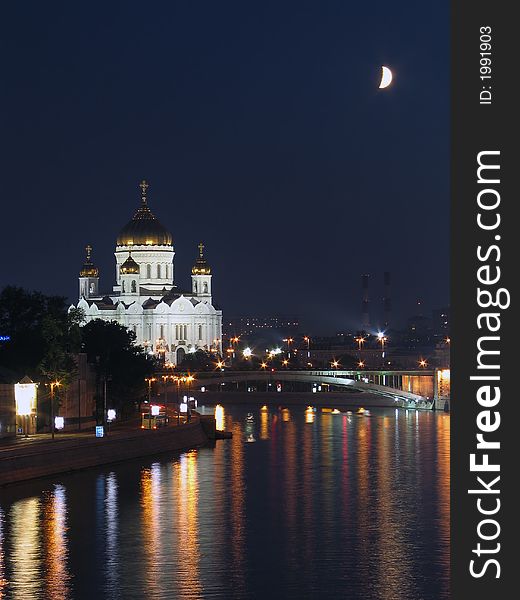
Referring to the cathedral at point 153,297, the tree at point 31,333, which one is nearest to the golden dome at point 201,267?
the cathedral at point 153,297

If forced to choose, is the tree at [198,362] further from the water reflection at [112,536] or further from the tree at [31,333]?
the water reflection at [112,536]

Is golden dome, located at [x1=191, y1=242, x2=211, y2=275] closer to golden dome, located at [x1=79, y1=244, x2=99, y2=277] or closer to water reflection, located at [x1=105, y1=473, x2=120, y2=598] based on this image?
golden dome, located at [x1=79, y1=244, x2=99, y2=277]

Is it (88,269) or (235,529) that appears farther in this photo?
(88,269)

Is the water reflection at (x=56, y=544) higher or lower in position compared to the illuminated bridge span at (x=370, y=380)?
lower

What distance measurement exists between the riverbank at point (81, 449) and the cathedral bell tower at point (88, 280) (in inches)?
3557

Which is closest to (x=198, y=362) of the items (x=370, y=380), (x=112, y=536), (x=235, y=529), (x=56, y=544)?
(x=370, y=380)

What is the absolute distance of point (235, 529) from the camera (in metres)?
33.5

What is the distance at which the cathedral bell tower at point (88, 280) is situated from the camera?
484 feet

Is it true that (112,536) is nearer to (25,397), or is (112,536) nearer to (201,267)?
(25,397)

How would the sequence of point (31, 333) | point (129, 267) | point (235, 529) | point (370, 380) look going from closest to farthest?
point (235, 529) → point (31, 333) → point (370, 380) → point (129, 267)

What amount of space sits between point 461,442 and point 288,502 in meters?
23.7

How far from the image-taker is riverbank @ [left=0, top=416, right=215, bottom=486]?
39062 millimetres

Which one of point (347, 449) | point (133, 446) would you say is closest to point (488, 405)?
point (133, 446)

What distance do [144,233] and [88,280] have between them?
10460 mm
